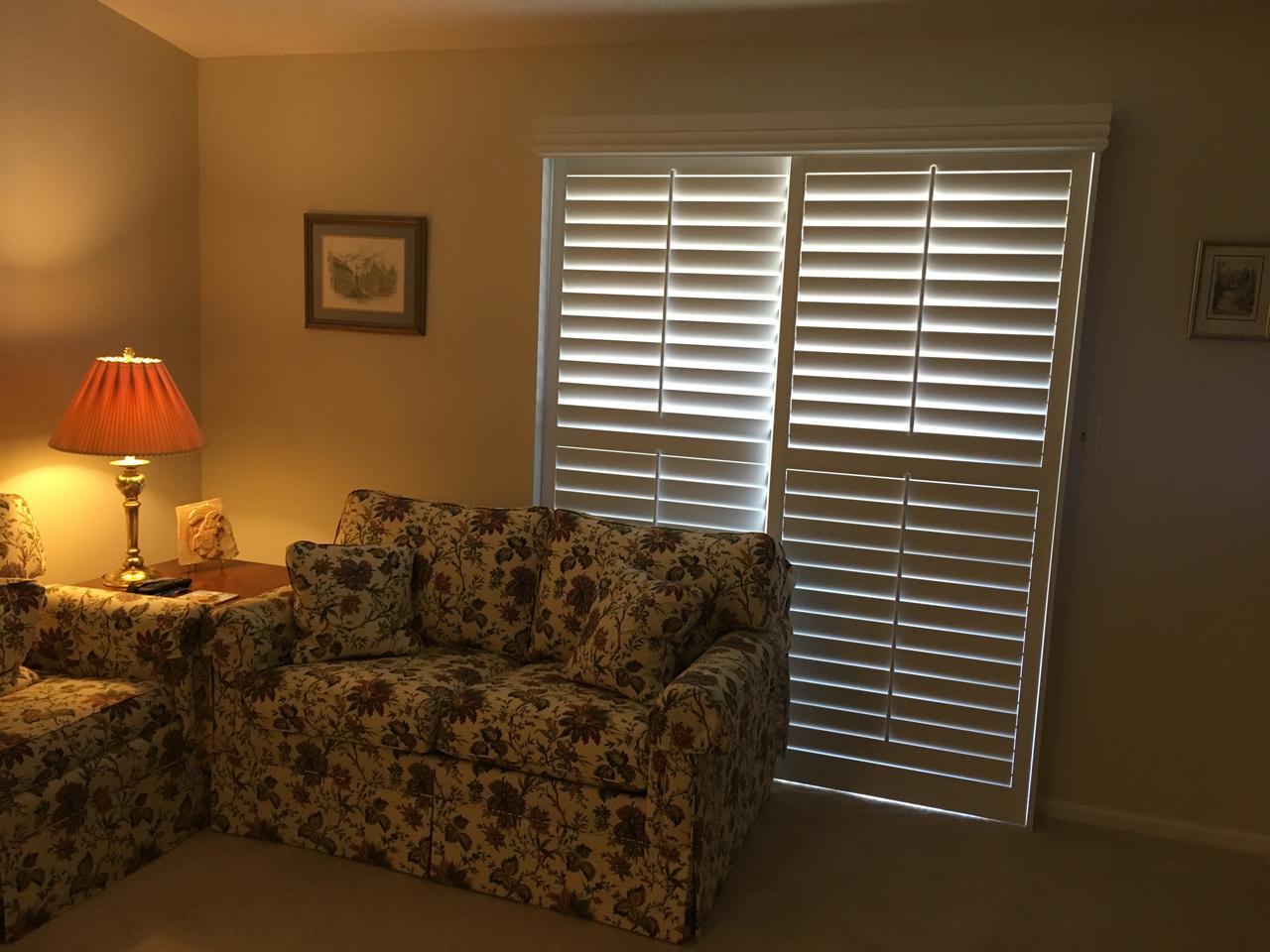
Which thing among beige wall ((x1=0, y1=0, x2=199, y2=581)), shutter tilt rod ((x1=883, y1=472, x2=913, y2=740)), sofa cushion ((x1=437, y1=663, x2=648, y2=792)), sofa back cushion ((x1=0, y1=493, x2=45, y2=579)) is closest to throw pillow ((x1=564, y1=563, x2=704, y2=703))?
sofa cushion ((x1=437, y1=663, x2=648, y2=792))

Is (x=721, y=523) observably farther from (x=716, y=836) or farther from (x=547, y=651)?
(x=716, y=836)

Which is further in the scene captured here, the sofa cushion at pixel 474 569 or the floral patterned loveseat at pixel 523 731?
the sofa cushion at pixel 474 569

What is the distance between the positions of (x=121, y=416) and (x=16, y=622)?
783 mm

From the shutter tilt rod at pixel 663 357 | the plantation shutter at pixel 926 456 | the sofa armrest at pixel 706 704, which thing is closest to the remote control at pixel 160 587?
the shutter tilt rod at pixel 663 357

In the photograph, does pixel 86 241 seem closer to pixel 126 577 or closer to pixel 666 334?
pixel 126 577

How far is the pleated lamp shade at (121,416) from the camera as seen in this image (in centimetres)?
317

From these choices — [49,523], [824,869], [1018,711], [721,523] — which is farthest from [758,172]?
[49,523]

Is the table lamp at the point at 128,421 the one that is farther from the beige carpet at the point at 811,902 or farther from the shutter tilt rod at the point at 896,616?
the shutter tilt rod at the point at 896,616

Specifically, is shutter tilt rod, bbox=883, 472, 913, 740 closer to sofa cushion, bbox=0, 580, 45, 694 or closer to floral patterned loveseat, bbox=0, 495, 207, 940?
floral patterned loveseat, bbox=0, 495, 207, 940

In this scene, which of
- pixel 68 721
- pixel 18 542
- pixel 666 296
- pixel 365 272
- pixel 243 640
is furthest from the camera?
pixel 365 272

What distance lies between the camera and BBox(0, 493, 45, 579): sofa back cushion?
299 cm

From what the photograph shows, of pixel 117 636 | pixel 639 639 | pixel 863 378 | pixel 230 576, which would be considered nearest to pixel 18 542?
pixel 117 636

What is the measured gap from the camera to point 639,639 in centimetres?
281

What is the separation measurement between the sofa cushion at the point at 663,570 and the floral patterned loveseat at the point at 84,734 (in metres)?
1.01
